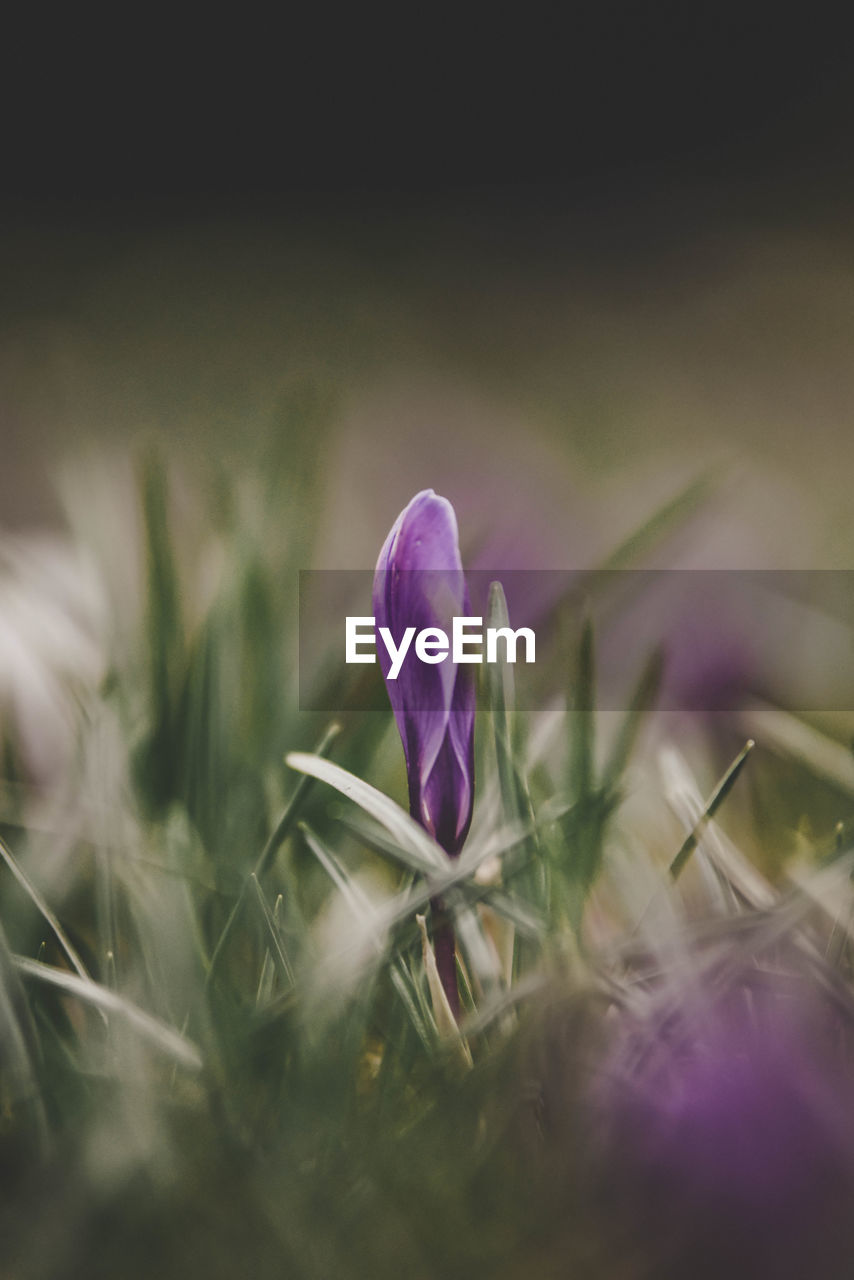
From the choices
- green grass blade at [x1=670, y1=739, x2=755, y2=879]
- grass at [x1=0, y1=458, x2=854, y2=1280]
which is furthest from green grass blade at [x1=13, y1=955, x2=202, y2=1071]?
green grass blade at [x1=670, y1=739, x2=755, y2=879]

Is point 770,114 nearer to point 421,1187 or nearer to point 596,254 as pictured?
point 596,254

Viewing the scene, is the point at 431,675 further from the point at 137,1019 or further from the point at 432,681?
the point at 137,1019

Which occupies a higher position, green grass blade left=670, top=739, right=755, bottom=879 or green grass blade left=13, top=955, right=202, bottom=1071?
green grass blade left=670, top=739, right=755, bottom=879

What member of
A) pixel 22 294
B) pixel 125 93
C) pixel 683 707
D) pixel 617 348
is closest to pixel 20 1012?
pixel 683 707

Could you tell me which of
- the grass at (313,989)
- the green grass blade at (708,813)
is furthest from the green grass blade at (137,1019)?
the green grass blade at (708,813)

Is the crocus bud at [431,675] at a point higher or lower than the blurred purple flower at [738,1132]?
higher

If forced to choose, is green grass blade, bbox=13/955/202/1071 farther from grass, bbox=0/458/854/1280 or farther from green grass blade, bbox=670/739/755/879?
green grass blade, bbox=670/739/755/879

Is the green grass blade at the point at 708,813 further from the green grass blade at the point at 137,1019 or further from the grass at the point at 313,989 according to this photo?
the green grass blade at the point at 137,1019

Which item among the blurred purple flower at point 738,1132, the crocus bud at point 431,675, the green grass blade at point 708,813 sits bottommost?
the blurred purple flower at point 738,1132
